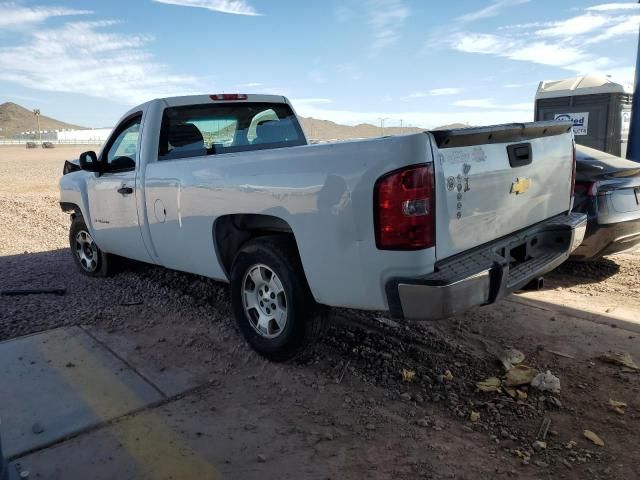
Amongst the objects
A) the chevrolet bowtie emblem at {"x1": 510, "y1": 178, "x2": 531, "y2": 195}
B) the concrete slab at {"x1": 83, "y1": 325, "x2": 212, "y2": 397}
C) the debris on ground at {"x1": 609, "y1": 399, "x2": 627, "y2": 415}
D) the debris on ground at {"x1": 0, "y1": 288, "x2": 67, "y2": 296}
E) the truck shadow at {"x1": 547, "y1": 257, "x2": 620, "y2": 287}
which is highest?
the chevrolet bowtie emblem at {"x1": 510, "y1": 178, "x2": 531, "y2": 195}

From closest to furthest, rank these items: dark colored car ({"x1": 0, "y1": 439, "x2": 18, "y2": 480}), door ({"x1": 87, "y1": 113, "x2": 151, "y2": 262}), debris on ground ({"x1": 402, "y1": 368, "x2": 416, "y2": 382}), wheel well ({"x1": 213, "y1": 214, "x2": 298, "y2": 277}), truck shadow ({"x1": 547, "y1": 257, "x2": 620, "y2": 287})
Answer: dark colored car ({"x1": 0, "y1": 439, "x2": 18, "y2": 480}) → debris on ground ({"x1": 402, "y1": 368, "x2": 416, "y2": 382}) → wheel well ({"x1": 213, "y1": 214, "x2": 298, "y2": 277}) → door ({"x1": 87, "y1": 113, "x2": 151, "y2": 262}) → truck shadow ({"x1": 547, "y1": 257, "x2": 620, "y2": 287})

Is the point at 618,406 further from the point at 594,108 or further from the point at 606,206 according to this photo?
the point at 594,108

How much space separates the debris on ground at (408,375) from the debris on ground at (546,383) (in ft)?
2.52

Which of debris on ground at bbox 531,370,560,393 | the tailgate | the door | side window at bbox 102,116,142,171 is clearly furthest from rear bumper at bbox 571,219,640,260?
side window at bbox 102,116,142,171

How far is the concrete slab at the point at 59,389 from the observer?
323 centimetres

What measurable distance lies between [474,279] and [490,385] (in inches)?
38.6

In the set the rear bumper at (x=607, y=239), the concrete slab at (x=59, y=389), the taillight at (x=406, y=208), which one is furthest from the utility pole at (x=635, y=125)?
the concrete slab at (x=59, y=389)

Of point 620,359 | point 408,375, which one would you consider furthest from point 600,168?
point 408,375

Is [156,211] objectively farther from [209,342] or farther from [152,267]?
[152,267]

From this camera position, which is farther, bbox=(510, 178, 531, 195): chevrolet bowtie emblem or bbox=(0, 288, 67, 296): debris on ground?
bbox=(0, 288, 67, 296): debris on ground

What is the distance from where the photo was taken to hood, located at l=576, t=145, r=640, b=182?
5.57 m

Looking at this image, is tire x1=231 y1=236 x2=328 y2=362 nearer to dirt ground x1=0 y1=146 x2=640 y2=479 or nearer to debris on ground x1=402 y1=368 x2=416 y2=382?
dirt ground x1=0 y1=146 x2=640 y2=479

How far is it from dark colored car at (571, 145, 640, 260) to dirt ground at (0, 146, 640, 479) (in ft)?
1.69

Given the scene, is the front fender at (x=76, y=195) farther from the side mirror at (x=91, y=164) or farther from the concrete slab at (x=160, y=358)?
the concrete slab at (x=160, y=358)
